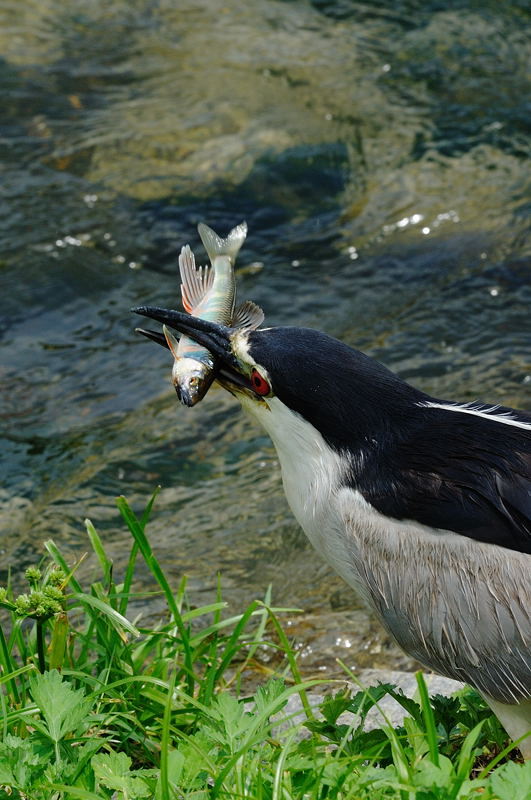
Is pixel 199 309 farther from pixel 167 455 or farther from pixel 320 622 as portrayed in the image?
pixel 167 455

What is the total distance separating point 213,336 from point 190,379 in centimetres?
17

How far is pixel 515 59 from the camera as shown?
931 centimetres

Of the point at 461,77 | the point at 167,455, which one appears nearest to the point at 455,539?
the point at 167,455

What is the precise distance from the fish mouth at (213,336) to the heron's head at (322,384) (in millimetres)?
41

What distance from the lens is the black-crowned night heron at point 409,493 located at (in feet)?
10.3

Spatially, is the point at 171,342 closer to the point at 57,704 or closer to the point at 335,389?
the point at 335,389

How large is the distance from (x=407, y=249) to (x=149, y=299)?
1849mm

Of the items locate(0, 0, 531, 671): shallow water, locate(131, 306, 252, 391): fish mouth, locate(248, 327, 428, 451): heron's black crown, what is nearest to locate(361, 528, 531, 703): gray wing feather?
locate(248, 327, 428, 451): heron's black crown

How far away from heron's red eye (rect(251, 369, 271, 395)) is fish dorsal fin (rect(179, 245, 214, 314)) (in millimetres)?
556

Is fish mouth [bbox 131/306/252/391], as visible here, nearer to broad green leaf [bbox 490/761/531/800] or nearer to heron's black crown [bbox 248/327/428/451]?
heron's black crown [bbox 248/327/428/451]

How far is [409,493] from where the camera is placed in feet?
10.9

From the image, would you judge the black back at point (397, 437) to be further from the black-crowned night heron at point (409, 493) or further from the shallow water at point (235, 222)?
the shallow water at point (235, 222)

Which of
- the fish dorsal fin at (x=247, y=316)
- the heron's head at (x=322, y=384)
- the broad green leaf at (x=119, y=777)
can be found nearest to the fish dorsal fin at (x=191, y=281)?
the fish dorsal fin at (x=247, y=316)

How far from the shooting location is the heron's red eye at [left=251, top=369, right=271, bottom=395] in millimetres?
3506
